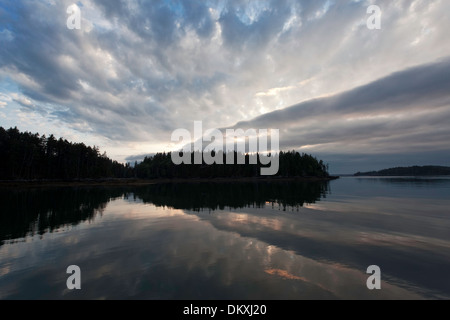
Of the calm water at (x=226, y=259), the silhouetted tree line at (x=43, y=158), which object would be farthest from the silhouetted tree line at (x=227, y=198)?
the silhouetted tree line at (x=43, y=158)

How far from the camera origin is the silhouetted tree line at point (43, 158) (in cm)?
9325

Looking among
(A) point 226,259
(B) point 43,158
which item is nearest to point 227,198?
(A) point 226,259

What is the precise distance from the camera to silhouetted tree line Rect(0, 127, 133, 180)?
9325cm

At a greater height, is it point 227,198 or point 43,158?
point 43,158

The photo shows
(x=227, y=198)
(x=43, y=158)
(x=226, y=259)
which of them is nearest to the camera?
(x=226, y=259)

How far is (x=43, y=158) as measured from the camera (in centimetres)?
10688

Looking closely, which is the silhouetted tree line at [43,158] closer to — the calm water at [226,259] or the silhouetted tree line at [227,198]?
the silhouetted tree line at [227,198]

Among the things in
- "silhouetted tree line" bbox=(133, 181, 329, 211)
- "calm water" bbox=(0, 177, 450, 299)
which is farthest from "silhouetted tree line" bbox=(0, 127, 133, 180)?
"calm water" bbox=(0, 177, 450, 299)

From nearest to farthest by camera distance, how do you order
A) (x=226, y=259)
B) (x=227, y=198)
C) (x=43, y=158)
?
(x=226, y=259)
(x=227, y=198)
(x=43, y=158)

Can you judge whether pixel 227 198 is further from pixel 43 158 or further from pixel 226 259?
pixel 43 158

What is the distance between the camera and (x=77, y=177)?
120625mm
